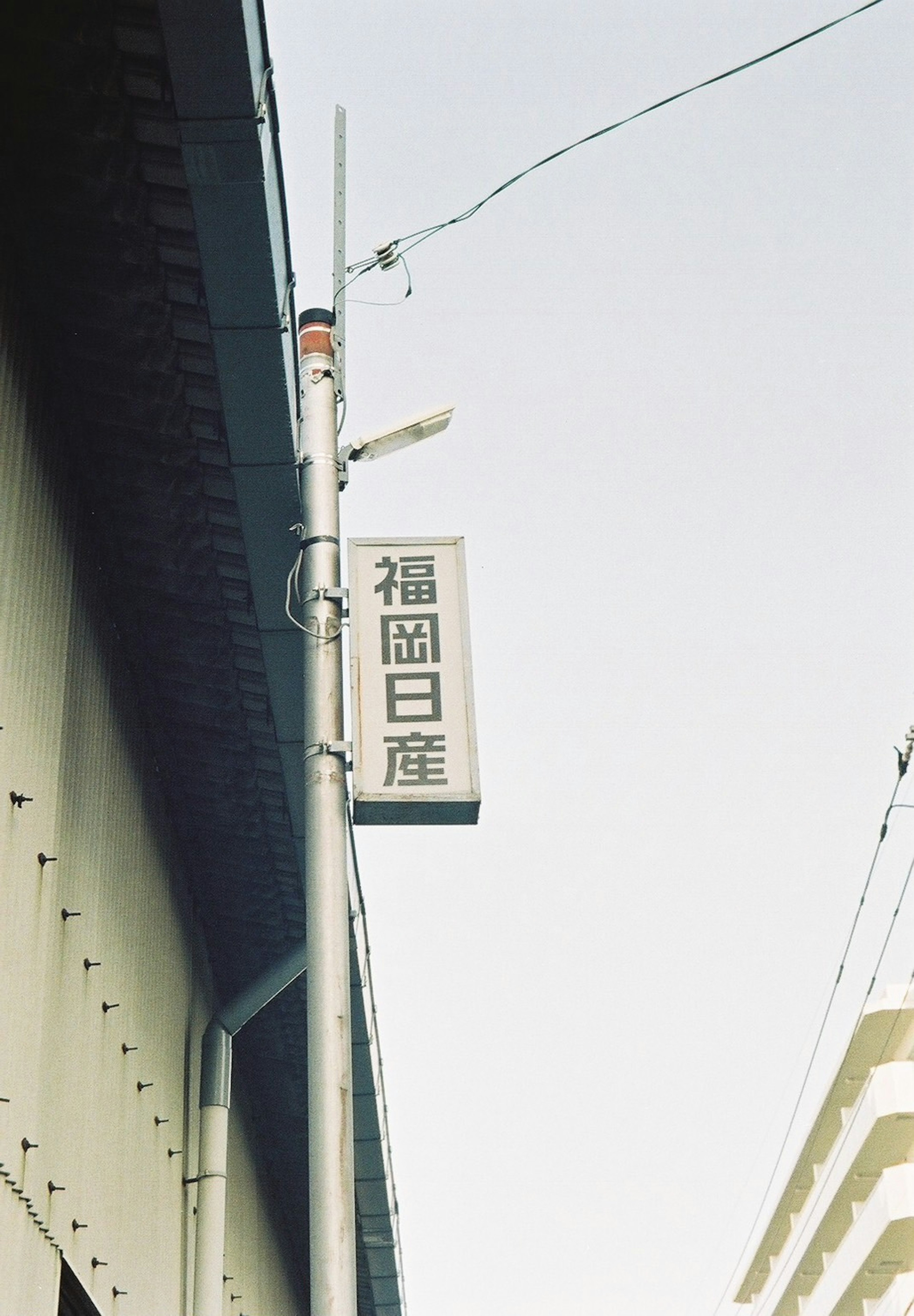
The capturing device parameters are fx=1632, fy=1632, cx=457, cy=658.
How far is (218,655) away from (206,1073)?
3.89 m

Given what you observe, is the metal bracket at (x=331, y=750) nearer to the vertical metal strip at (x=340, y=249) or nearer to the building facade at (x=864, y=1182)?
the vertical metal strip at (x=340, y=249)

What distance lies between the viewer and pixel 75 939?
27.3 ft

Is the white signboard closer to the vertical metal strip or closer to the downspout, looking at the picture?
the vertical metal strip

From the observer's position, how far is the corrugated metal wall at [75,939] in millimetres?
7180

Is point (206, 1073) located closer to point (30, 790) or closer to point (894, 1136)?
point (30, 790)

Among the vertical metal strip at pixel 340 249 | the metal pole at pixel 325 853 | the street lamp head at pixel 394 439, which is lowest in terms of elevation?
the metal pole at pixel 325 853

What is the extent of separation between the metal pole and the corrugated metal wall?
136cm

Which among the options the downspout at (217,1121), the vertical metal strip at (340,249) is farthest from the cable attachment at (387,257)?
the downspout at (217,1121)

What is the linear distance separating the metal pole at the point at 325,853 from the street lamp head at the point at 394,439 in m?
0.12

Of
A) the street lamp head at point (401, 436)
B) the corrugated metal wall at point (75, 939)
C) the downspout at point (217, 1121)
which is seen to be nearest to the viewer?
the corrugated metal wall at point (75, 939)

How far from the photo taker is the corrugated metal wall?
23.6 feet

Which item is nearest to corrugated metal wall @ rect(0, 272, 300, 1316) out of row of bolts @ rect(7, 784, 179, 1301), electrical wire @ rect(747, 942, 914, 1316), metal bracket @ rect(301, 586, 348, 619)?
row of bolts @ rect(7, 784, 179, 1301)

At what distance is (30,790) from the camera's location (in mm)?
Result: 7492

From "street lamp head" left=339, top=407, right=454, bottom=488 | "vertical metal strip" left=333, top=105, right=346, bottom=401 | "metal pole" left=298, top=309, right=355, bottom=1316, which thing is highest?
"vertical metal strip" left=333, top=105, right=346, bottom=401
